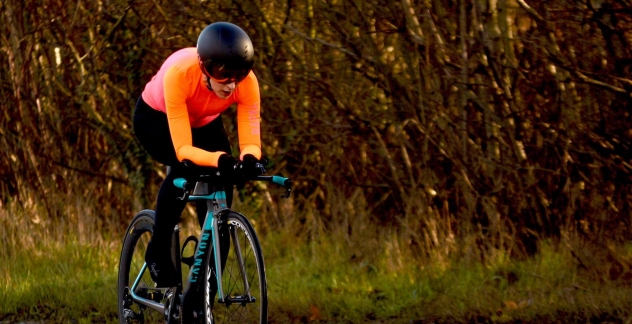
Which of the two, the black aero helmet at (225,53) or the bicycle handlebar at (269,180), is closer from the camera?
the bicycle handlebar at (269,180)

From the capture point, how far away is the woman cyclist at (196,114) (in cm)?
515

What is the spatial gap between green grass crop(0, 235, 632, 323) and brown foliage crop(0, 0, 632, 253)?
1.84ft

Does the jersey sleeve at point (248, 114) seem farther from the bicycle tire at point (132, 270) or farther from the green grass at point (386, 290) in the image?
the green grass at point (386, 290)

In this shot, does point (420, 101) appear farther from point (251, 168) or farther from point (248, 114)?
point (251, 168)

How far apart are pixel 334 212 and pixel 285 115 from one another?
3.51 ft

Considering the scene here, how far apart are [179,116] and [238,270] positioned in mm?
814

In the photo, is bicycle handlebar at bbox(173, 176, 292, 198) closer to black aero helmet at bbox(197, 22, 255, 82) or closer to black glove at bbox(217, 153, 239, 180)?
black glove at bbox(217, 153, 239, 180)

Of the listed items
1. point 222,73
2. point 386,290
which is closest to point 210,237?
point 222,73

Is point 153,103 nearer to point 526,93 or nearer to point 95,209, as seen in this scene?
point 526,93

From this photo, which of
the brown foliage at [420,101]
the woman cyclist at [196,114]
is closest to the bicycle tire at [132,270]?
the woman cyclist at [196,114]

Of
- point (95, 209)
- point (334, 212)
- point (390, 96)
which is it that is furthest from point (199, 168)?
point (95, 209)

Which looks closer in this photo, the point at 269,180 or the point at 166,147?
the point at 269,180

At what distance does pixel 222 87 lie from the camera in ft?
17.5

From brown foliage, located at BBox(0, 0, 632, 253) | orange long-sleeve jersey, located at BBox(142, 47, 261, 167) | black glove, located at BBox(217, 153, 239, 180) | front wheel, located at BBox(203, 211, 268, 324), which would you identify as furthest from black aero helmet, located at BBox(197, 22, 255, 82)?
brown foliage, located at BBox(0, 0, 632, 253)
